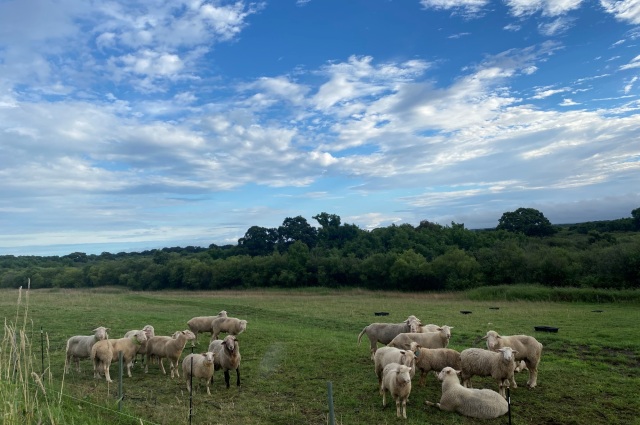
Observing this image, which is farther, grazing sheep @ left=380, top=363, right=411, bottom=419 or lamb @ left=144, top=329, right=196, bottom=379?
lamb @ left=144, top=329, right=196, bottom=379

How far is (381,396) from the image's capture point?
10773 millimetres

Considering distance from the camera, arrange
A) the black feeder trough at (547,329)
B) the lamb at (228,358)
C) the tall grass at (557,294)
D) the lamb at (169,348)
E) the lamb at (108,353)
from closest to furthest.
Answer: the lamb at (228,358)
the lamb at (108,353)
the lamb at (169,348)
the black feeder trough at (547,329)
the tall grass at (557,294)

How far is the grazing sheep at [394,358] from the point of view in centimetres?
1080

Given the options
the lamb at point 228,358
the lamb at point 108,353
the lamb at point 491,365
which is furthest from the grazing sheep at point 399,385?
the lamb at point 108,353

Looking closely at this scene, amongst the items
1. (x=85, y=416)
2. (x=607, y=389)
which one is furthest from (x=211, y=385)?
(x=607, y=389)

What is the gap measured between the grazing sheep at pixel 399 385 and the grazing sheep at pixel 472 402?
0.95 meters

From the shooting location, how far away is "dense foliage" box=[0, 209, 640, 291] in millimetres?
46906

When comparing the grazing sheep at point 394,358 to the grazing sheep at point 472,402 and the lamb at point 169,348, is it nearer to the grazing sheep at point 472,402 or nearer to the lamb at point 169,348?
the grazing sheep at point 472,402

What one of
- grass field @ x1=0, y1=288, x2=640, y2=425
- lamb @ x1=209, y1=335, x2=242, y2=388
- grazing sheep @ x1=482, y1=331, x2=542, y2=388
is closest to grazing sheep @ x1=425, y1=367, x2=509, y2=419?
grass field @ x1=0, y1=288, x2=640, y2=425

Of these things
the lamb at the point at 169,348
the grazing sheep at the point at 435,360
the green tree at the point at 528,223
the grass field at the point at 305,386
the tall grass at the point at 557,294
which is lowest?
the tall grass at the point at 557,294

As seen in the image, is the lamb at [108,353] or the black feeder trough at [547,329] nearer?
the lamb at [108,353]

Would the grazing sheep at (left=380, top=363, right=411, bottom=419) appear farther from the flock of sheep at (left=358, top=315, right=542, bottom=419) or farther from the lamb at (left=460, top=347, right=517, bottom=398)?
the lamb at (left=460, top=347, right=517, bottom=398)

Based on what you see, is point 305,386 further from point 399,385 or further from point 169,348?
point 169,348

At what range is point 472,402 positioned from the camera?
945 centimetres
